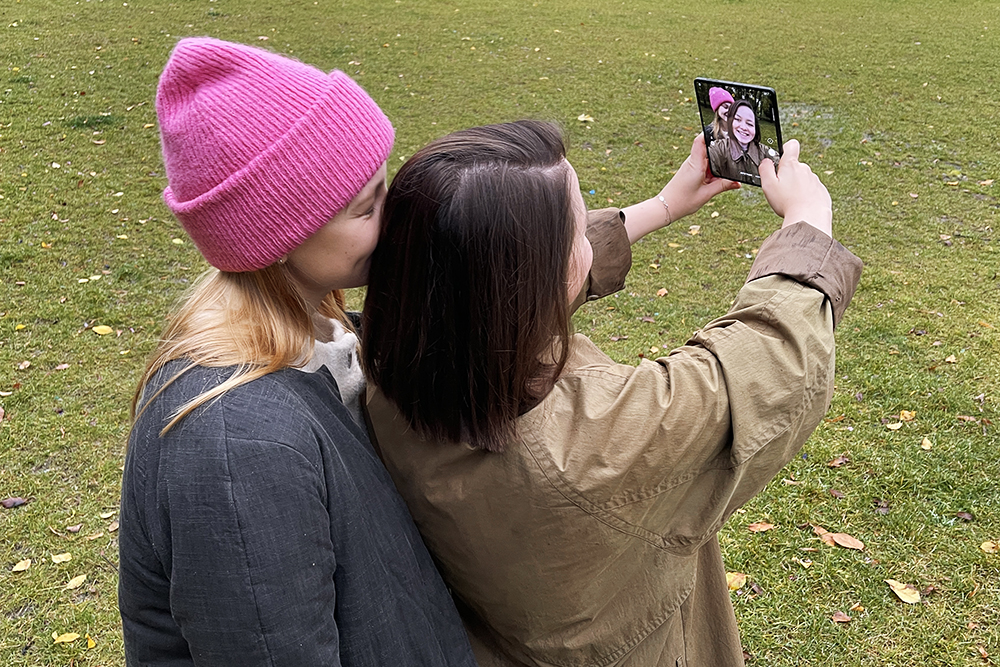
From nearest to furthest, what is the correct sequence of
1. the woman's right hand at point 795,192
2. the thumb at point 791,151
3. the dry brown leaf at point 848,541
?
the woman's right hand at point 795,192
the thumb at point 791,151
the dry brown leaf at point 848,541

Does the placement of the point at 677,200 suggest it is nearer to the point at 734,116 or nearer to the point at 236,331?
the point at 734,116

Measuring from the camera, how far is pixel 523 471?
127 centimetres

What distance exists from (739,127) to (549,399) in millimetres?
956

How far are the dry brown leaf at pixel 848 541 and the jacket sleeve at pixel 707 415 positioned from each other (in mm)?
2575

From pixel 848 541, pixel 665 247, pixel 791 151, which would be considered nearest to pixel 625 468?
Answer: pixel 791 151

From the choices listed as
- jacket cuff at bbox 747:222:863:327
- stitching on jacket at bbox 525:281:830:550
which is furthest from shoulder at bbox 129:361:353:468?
jacket cuff at bbox 747:222:863:327

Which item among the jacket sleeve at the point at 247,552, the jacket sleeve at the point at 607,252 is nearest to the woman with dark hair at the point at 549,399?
the jacket sleeve at the point at 247,552

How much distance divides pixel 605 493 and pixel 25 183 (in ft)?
25.4

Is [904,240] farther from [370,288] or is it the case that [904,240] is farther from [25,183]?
[25,183]

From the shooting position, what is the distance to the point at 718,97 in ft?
6.42

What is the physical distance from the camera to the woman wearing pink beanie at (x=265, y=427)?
3.59 ft

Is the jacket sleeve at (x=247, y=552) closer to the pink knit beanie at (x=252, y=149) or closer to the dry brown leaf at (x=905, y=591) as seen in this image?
the pink knit beanie at (x=252, y=149)

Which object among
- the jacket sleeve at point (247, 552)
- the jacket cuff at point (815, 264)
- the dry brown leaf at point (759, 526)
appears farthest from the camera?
the dry brown leaf at point (759, 526)

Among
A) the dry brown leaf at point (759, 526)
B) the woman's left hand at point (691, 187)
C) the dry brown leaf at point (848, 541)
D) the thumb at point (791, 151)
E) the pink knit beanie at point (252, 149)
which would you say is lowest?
the dry brown leaf at point (759, 526)
